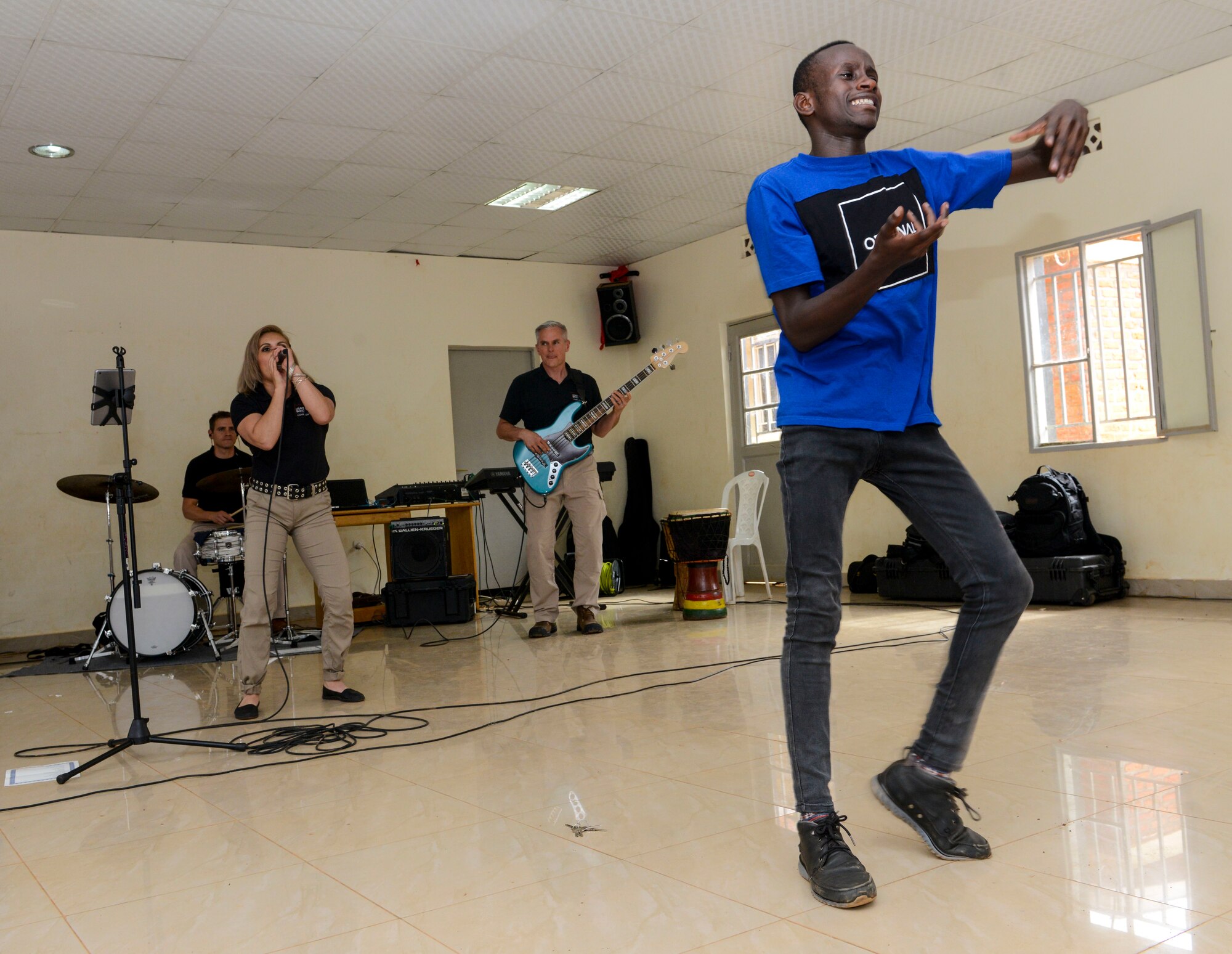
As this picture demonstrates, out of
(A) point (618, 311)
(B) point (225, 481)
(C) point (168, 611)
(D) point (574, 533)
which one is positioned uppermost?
(A) point (618, 311)

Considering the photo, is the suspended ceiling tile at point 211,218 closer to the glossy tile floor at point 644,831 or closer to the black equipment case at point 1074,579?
the glossy tile floor at point 644,831

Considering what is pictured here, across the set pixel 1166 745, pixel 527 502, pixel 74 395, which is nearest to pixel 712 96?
pixel 527 502

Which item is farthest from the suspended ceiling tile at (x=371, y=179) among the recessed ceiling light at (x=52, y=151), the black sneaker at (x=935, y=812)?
the black sneaker at (x=935, y=812)

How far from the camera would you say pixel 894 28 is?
16.0 feet

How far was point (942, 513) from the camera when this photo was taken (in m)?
1.78

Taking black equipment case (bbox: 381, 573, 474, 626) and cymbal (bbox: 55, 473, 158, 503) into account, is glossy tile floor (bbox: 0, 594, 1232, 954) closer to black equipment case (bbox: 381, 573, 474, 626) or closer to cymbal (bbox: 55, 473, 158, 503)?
cymbal (bbox: 55, 473, 158, 503)

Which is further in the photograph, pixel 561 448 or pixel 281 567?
pixel 561 448

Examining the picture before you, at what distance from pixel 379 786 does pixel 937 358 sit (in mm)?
5492

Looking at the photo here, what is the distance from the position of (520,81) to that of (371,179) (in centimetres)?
169

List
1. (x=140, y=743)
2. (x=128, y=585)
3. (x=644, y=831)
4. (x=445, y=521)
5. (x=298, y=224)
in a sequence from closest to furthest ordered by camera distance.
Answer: (x=644, y=831), (x=128, y=585), (x=140, y=743), (x=445, y=521), (x=298, y=224)

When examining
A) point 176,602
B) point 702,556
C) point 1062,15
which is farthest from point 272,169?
point 1062,15

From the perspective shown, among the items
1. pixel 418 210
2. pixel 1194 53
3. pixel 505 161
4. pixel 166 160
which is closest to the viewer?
pixel 1194 53

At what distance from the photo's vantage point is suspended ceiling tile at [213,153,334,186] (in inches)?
237

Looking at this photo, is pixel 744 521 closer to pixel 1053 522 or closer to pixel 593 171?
pixel 1053 522
